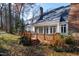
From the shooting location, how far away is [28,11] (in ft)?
6.77

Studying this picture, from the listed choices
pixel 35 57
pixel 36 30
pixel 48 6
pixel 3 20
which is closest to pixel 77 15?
pixel 48 6

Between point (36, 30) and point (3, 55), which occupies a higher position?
point (36, 30)

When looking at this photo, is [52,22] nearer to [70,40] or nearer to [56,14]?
[56,14]

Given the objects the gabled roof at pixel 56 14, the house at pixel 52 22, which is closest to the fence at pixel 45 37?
the house at pixel 52 22

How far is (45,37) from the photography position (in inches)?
80.8

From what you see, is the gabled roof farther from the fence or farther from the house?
the fence

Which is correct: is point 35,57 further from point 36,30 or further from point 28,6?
point 28,6

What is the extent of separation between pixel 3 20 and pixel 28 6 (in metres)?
0.28

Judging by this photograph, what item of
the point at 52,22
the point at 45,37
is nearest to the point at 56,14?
the point at 52,22

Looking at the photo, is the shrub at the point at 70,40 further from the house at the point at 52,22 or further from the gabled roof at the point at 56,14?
the gabled roof at the point at 56,14

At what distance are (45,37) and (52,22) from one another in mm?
164

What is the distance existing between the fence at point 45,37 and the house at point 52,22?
33 millimetres

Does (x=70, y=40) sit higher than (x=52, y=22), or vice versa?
(x=52, y=22)

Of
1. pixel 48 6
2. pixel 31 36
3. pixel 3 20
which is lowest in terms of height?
pixel 31 36
